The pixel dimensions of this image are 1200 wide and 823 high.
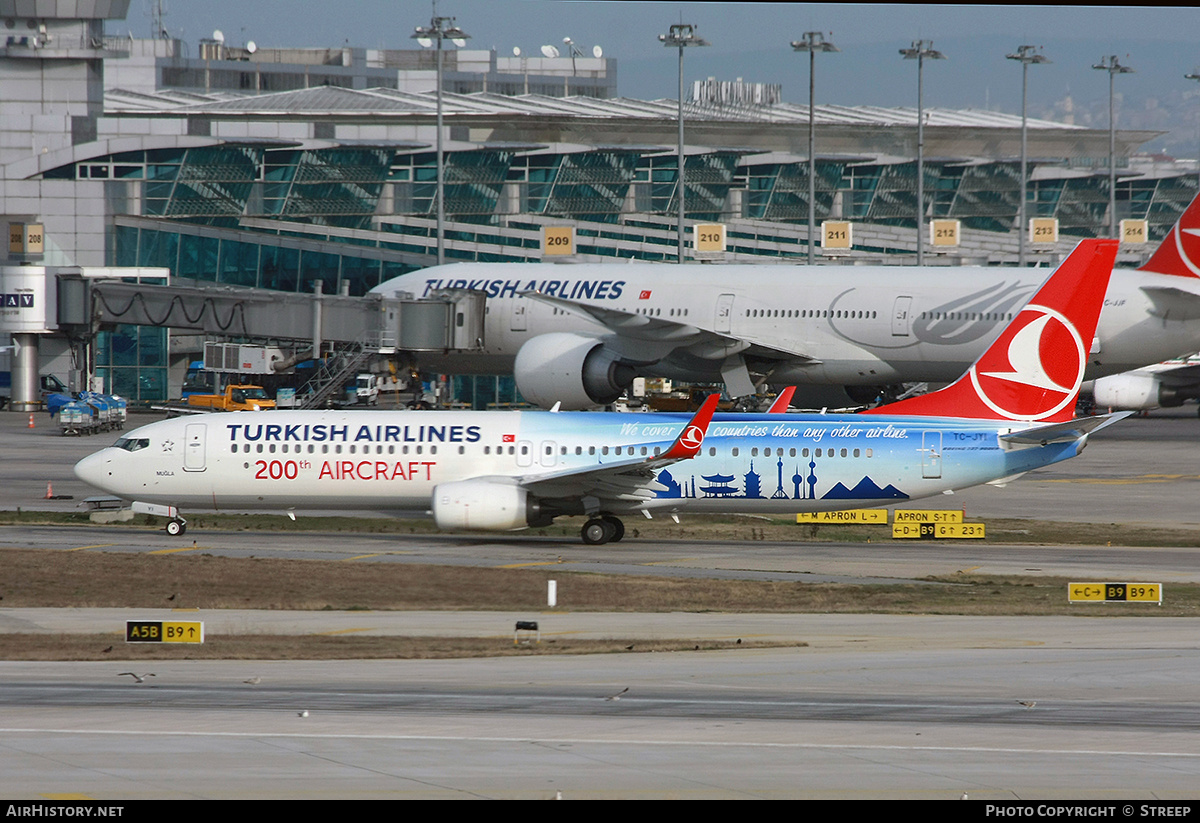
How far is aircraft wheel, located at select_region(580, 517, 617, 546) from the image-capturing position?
128 feet

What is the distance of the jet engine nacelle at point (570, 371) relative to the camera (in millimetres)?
61281

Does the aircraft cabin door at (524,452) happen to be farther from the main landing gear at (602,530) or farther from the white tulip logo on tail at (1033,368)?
the white tulip logo on tail at (1033,368)

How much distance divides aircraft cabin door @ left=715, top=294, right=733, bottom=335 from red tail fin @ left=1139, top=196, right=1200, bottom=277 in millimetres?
17840

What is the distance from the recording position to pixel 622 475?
3828 cm

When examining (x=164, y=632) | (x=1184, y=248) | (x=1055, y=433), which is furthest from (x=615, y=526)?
(x=1184, y=248)

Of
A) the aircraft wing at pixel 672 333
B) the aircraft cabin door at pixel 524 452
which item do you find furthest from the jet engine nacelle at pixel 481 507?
the aircraft wing at pixel 672 333

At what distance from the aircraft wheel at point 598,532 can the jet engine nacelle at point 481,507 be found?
6.25 ft

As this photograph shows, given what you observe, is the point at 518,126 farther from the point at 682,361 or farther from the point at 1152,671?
the point at 1152,671

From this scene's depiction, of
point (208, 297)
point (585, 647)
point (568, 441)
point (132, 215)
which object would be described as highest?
point (132, 215)

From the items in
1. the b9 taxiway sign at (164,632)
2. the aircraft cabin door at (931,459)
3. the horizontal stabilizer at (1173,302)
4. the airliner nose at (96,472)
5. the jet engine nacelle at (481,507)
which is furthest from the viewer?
the horizontal stabilizer at (1173,302)

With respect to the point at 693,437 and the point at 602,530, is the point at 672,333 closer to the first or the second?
the point at 602,530

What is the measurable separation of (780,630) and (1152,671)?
679 cm

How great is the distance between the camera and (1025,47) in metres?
100
